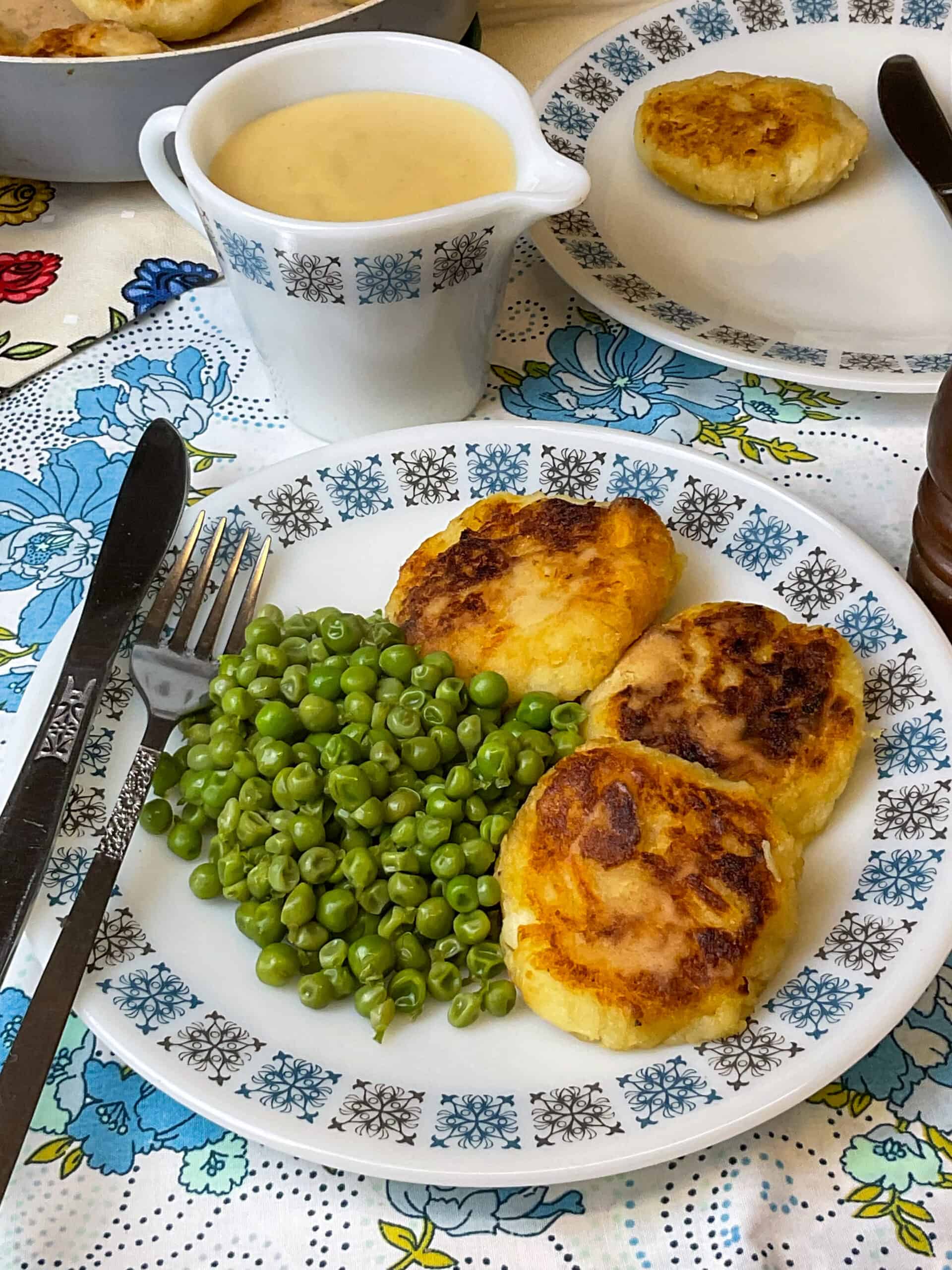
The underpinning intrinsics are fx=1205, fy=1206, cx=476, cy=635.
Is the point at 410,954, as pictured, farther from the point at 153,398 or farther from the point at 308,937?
the point at 153,398

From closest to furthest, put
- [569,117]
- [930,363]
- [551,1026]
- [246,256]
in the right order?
[551,1026] → [246,256] → [930,363] → [569,117]

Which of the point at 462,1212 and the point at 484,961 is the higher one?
the point at 484,961

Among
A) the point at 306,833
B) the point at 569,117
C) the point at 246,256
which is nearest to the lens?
the point at 306,833

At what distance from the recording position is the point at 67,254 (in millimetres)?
2920

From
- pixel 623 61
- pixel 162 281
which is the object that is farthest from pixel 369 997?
pixel 623 61

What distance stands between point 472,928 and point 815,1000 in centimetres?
44

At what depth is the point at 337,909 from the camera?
1.62m

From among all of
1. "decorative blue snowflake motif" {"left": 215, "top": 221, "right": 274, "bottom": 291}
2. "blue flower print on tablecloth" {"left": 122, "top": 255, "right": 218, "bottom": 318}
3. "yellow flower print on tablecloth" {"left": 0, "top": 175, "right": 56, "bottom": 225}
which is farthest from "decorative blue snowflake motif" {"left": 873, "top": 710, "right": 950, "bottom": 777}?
"yellow flower print on tablecloth" {"left": 0, "top": 175, "right": 56, "bottom": 225}

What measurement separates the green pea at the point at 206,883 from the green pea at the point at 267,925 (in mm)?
80

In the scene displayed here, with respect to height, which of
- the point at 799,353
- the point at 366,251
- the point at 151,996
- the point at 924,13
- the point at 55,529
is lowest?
the point at 55,529

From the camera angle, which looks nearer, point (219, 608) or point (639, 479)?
point (219, 608)

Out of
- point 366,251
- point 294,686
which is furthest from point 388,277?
point 294,686

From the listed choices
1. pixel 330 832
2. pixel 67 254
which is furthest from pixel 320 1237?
pixel 67 254

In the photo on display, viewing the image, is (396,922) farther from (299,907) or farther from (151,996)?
(151,996)
